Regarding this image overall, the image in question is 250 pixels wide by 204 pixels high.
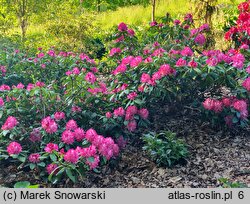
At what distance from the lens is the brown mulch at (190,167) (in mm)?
3584

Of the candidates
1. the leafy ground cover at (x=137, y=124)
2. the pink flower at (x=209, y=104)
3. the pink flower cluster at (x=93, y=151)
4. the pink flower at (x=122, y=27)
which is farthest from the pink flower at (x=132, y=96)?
the pink flower at (x=122, y=27)

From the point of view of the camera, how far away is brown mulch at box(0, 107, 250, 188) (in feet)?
11.8

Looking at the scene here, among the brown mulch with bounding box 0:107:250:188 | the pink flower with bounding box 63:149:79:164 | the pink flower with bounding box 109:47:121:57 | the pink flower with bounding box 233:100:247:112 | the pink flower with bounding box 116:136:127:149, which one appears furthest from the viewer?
the pink flower with bounding box 109:47:121:57

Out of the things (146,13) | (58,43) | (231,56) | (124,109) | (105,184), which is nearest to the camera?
(105,184)

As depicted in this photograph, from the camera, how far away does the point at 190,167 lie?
149 inches

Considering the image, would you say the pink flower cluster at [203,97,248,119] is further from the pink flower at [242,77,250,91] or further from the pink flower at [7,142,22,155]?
the pink flower at [7,142,22,155]

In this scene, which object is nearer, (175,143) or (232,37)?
(175,143)

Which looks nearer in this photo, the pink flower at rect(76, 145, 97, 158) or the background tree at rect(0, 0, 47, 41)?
the pink flower at rect(76, 145, 97, 158)

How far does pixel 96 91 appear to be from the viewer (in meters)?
4.21

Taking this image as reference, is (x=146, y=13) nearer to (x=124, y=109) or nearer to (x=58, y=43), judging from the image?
(x=58, y=43)

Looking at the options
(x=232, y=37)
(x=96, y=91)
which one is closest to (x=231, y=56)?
(x=232, y=37)

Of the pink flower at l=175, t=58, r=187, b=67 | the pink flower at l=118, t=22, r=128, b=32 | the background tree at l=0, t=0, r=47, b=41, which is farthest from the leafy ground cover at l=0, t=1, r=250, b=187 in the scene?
the background tree at l=0, t=0, r=47, b=41

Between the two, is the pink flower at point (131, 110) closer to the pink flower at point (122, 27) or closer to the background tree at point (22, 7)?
the pink flower at point (122, 27)

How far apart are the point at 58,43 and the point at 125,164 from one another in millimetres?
4126
